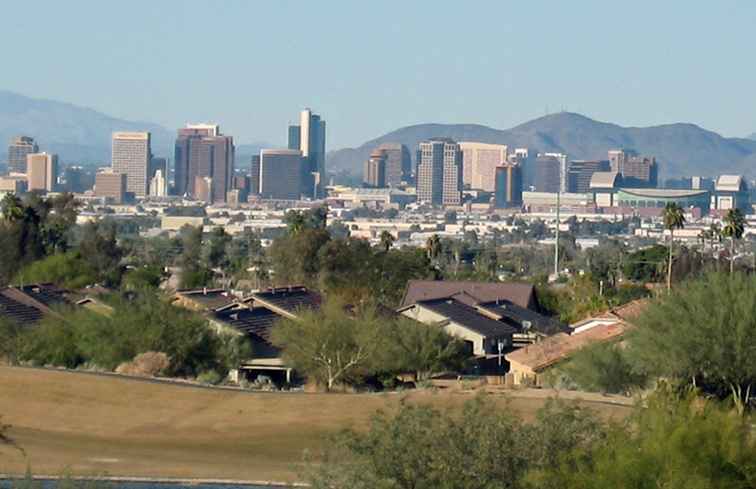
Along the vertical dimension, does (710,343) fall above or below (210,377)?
above

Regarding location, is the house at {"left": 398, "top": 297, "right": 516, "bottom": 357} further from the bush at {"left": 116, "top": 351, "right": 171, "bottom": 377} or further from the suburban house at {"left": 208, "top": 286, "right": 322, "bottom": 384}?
the bush at {"left": 116, "top": 351, "right": 171, "bottom": 377}

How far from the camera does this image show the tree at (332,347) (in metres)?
37.7

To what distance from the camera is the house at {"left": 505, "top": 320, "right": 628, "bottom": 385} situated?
3959cm

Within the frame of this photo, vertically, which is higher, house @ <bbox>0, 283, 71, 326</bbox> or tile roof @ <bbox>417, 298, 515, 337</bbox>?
house @ <bbox>0, 283, 71, 326</bbox>

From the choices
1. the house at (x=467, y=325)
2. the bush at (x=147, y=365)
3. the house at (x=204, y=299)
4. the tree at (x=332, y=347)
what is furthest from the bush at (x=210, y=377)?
the house at (x=467, y=325)

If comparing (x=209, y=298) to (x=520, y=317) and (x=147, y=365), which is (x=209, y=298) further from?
(x=147, y=365)

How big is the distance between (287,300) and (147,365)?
10.8 metres

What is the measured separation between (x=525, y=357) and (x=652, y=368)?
28.3 ft

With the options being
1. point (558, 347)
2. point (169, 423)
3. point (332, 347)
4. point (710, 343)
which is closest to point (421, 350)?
point (332, 347)

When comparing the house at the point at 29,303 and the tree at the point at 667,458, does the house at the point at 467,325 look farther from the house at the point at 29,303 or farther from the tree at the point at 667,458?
the tree at the point at 667,458

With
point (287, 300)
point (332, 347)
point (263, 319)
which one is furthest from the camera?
point (287, 300)

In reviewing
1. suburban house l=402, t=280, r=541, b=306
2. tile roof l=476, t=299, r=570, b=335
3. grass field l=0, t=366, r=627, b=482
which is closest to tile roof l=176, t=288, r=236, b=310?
suburban house l=402, t=280, r=541, b=306

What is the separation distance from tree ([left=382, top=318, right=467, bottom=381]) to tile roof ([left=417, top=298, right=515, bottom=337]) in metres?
5.14

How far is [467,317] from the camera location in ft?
157
